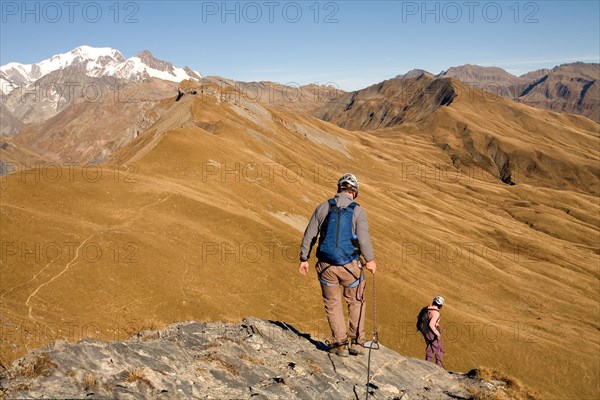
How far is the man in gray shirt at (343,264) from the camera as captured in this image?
1131 centimetres

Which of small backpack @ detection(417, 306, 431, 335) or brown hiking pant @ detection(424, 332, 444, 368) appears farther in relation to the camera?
small backpack @ detection(417, 306, 431, 335)

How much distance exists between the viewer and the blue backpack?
441 inches

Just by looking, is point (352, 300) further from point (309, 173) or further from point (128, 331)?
point (309, 173)

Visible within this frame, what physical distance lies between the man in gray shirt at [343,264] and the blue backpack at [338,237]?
34mm

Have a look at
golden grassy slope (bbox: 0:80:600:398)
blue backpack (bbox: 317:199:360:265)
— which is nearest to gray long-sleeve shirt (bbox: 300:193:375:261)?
blue backpack (bbox: 317:199:360:265)

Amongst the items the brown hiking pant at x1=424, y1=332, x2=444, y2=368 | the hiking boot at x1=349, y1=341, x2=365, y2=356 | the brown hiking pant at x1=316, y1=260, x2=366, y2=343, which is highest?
the brown hiking pant at x1=316, y1=260, x2=366, y2=343

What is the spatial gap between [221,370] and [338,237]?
446 cm

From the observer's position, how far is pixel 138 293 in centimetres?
2352

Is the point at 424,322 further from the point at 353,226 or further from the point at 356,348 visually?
the point at 353,226

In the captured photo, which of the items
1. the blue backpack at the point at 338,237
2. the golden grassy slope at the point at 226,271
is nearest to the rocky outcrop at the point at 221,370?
the blue backpack at the point at 338,237

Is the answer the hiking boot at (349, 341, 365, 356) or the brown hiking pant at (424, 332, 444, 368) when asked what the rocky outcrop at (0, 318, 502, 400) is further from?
the brown hiking pant at (424, 332, 444, 368)

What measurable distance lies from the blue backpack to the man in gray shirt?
34 mm

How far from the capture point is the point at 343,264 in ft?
37.6

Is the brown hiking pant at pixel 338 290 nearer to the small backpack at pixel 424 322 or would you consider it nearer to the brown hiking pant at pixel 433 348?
the small backpack at pixel 424 322
